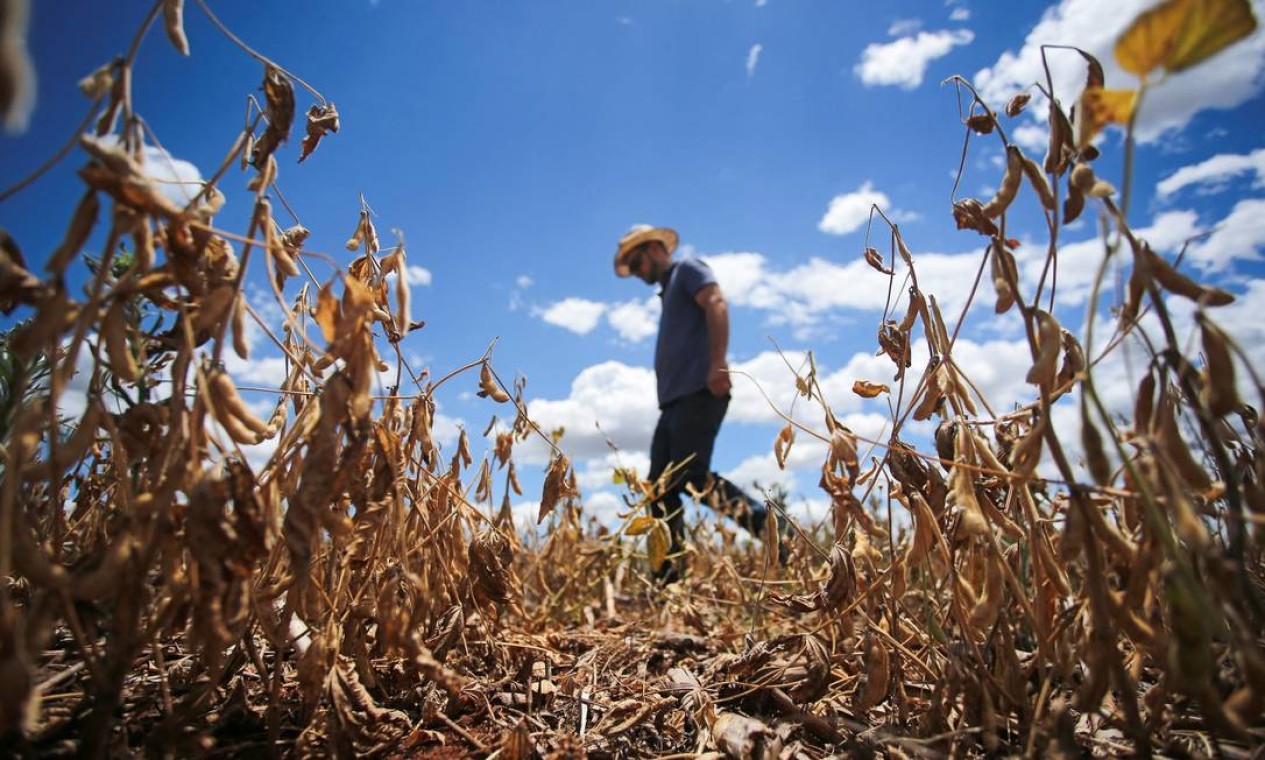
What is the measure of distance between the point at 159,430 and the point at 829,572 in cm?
113

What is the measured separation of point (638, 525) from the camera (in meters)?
2.34

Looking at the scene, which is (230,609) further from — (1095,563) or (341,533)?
Result: (1095,563)

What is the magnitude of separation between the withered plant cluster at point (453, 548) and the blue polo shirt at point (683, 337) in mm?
2367

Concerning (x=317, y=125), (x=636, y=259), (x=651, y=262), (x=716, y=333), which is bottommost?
(x=317, y=125)

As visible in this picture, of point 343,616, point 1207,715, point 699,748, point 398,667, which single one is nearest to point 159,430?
point 343,616

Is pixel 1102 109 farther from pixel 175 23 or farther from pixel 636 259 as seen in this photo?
pixel 636 259

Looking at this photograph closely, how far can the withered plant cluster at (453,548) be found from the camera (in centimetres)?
81

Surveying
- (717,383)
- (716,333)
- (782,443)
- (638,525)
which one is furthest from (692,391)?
(782,443)

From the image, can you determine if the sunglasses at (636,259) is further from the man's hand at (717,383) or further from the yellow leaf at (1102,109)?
the yellow leaf at (1102,109)

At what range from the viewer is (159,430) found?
0.96 metres

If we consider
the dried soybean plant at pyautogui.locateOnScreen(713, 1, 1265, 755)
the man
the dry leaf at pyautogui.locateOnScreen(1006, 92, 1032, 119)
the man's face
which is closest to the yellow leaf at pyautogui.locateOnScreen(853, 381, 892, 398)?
the dried soybean plant at pyautogui.locateOnScreen(713, 1, 1265, 755)

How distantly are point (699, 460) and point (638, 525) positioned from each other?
1412 millimetres

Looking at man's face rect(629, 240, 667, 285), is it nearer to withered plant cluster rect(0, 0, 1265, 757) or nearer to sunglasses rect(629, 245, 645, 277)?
sunglasses rect(629, 245, 645, 277)

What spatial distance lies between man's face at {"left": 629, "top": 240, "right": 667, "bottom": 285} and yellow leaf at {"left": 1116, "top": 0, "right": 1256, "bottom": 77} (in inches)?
148
